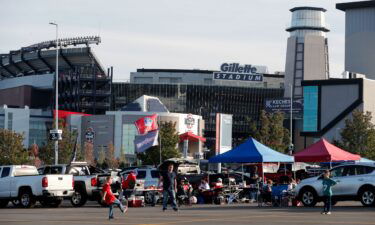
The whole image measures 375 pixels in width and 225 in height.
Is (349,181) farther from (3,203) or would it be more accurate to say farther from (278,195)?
(3,203)

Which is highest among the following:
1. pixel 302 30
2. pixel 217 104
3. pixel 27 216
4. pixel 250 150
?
pixel 302 30

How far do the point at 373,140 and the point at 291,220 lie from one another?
6861cm

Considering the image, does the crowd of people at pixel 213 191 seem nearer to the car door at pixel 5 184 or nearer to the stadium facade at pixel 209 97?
the car door at pixel 5 184

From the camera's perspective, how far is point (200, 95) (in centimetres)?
16800

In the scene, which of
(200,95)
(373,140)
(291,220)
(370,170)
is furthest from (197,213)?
(200,95)

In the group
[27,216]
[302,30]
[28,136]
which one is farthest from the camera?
[302,30]

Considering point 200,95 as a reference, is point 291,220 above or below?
below

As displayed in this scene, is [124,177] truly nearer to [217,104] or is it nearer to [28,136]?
[28,136]

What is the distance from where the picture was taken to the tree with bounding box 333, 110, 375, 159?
94188 millimetres

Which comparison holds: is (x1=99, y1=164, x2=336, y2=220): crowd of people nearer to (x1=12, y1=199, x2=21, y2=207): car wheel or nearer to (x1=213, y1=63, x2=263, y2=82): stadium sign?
(x1=12, y1=199, x2=21, y2=207): car wheel

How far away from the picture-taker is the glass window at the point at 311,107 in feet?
438

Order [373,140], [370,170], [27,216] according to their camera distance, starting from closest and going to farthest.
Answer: [27,216], [370,170], [373,140]

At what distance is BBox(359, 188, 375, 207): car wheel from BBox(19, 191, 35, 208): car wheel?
13290 millimetres

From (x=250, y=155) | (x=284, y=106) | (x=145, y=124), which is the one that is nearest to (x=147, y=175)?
(x=250, y=155)
